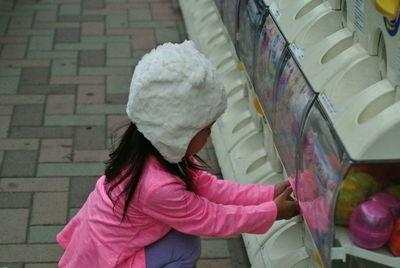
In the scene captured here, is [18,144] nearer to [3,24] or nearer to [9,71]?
[9,71]

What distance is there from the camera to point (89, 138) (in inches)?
163

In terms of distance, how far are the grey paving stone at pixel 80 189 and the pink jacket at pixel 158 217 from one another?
3.07 feet

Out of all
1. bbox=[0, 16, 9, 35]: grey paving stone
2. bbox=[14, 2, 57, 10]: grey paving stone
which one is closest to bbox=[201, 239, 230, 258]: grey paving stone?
bbox=[0, 16, 9, 35]: grey paving stone

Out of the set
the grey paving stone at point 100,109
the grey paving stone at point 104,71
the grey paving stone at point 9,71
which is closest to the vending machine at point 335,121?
the grey paving stone at point 100,109

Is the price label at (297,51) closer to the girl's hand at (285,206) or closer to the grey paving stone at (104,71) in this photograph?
the girl's hand at (285,206)

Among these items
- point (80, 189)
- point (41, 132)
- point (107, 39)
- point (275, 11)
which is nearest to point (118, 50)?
point (107, 39)

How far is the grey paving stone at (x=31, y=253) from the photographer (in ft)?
10.4

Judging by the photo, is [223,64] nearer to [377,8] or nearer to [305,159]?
[305,159]

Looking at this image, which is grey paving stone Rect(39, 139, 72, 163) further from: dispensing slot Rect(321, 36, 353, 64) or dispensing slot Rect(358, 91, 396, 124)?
dispensing slot Rect(358, 91, 396, 124)

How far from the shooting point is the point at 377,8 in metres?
1.86

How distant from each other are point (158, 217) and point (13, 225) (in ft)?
4.05

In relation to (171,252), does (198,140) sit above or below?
above

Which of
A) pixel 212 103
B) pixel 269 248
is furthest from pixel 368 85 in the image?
pixel 269 248

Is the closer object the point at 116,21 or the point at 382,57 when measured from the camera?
the point at 382,57
